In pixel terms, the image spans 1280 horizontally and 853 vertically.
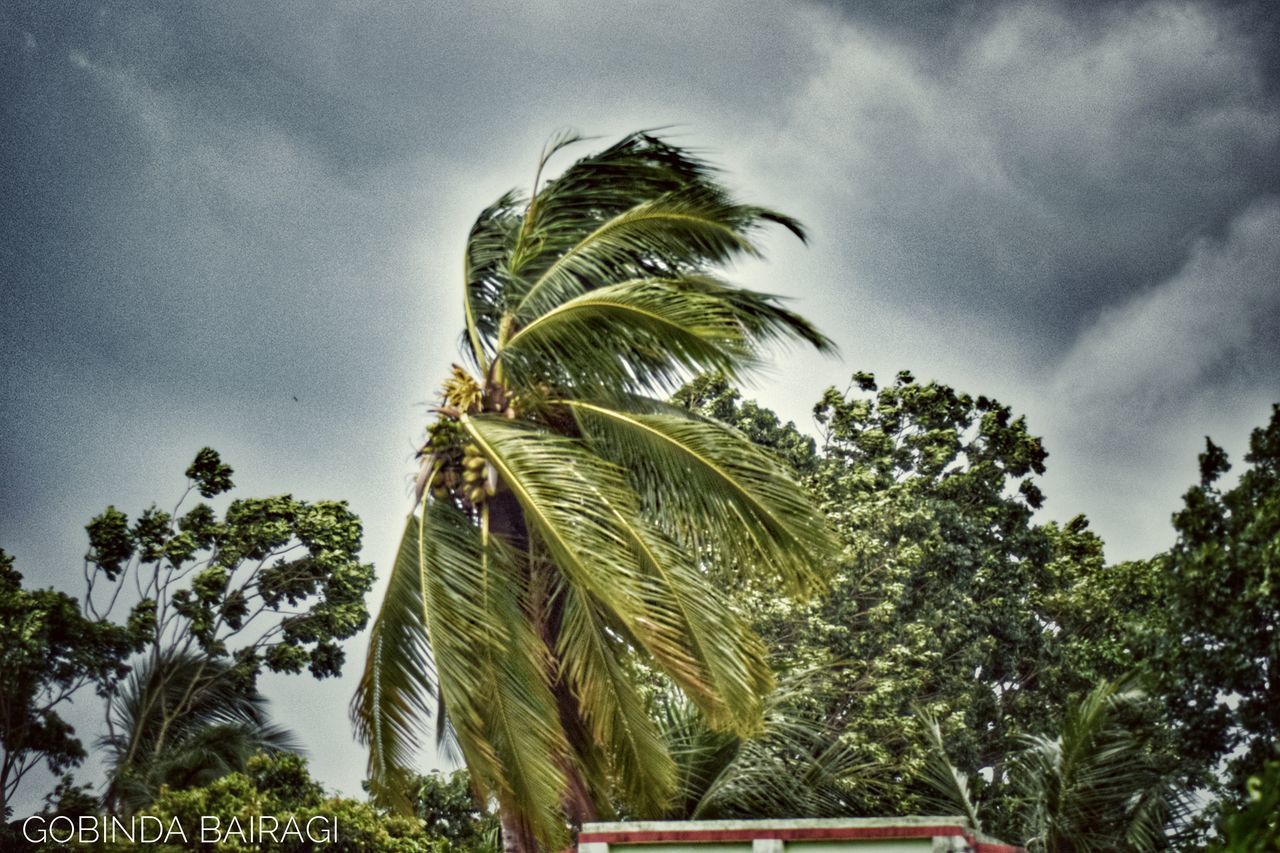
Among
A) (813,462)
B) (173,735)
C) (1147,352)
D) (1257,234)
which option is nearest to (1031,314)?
(1147,352)

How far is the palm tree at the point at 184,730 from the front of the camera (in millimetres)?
19984

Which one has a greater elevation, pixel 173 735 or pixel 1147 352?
pixel 1147 352

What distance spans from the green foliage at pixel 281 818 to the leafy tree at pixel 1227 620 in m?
8.06

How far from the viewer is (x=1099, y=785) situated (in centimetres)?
1577

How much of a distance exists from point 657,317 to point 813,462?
16.3 meters

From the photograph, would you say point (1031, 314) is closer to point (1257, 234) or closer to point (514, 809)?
point (1257, 234)

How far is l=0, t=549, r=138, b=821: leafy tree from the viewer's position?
70.2 feet

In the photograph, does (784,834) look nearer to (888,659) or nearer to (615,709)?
(615,709)

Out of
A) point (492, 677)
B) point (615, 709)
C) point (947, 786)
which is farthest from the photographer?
point (947, 786)

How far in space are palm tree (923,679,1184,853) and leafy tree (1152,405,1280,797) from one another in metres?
0.92

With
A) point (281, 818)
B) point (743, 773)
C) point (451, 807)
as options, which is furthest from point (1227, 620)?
point (451, 807)

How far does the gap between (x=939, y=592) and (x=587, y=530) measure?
15.6 meters

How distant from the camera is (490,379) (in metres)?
12.0

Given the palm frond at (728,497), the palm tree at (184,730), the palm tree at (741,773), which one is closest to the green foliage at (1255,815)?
the palm frond at (728,497)
